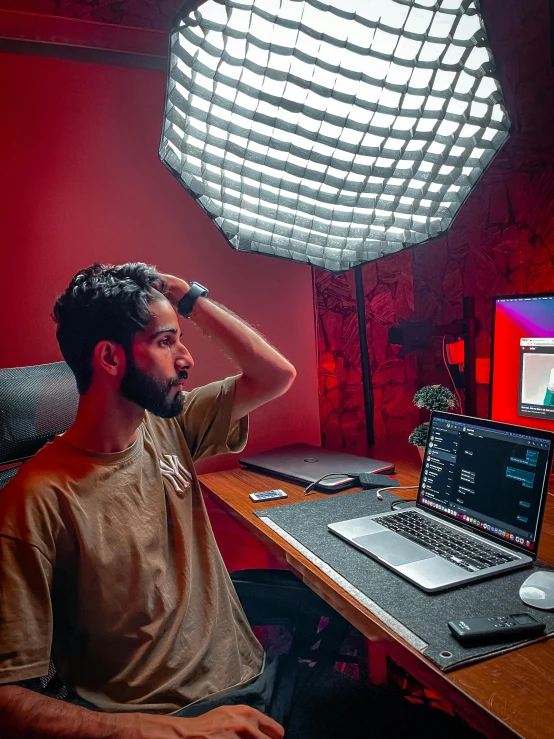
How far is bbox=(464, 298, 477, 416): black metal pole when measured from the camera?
1.52 metres

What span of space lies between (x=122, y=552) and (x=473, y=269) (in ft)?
4.53

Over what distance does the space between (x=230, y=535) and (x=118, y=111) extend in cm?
132

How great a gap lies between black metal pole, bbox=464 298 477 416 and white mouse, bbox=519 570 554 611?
685 millimetres

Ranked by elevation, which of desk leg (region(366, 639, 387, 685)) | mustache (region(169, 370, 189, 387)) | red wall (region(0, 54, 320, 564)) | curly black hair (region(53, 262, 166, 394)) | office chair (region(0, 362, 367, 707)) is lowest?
desk leg (region(366, 639, 387, 685))

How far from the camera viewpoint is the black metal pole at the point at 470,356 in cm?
152

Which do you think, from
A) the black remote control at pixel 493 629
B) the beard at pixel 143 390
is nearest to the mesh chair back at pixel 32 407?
the beard at pixel 143 390

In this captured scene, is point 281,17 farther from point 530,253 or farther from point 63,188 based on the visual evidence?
point 530,253

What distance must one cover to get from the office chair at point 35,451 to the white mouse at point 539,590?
456 millimetres

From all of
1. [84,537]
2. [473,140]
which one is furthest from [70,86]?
[84,537]

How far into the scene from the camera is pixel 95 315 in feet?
3.47

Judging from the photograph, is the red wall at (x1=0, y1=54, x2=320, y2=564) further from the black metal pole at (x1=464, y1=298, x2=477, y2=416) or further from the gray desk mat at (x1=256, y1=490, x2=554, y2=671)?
the gray desk mat at (x1=256, y1=490, x2=554, y2=671)

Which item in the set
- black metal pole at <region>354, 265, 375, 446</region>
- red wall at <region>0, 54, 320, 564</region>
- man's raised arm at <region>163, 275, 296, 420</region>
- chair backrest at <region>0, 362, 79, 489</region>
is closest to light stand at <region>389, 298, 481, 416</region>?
black metal pole at <region>354, 265, 375, 446</region>

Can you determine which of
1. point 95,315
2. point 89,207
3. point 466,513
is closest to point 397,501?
point 466,513

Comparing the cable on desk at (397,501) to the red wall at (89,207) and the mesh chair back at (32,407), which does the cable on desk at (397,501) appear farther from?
the mesh chair back at (32,407)
